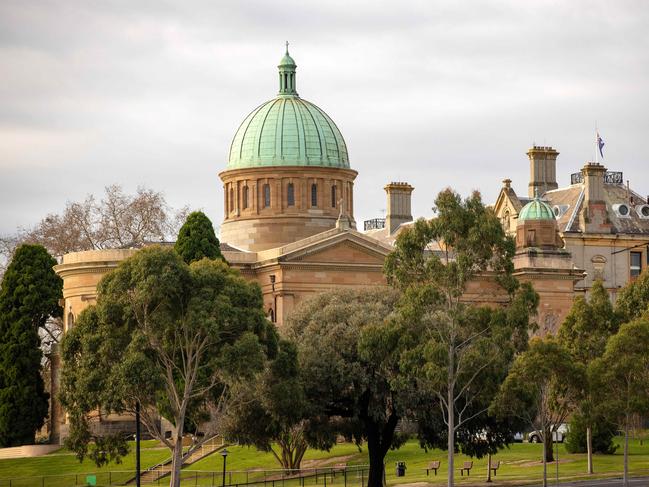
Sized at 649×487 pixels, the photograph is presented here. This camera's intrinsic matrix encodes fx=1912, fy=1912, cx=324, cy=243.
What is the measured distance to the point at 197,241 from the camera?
109750 millimetres

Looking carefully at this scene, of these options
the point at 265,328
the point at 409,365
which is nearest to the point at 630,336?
the point at 409,365

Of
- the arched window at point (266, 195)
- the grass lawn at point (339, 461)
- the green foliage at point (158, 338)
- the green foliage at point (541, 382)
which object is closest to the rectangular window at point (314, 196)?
the arched window at point (266, 195)

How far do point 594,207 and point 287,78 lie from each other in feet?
87.5

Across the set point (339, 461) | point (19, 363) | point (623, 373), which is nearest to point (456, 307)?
point (623, 373)

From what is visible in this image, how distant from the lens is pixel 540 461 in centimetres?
9506

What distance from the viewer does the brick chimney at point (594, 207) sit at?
475ft

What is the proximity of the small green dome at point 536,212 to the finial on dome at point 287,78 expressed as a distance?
18.2 meters

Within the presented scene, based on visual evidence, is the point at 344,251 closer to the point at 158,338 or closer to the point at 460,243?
the point at 460,243

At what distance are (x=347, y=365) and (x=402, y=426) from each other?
669 cm

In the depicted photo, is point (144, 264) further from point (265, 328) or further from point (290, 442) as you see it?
point (290, 442)

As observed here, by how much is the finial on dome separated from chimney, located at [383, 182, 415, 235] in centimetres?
2818

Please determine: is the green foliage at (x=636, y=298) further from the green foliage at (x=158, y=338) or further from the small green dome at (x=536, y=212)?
the small green dome at (x=536, y=212)

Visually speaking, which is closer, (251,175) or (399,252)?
(399,252)

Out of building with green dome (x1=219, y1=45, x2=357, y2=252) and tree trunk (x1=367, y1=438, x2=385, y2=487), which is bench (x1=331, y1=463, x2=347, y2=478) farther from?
building with green dome (x1=219, y1=45, x2=357, y2=252)
